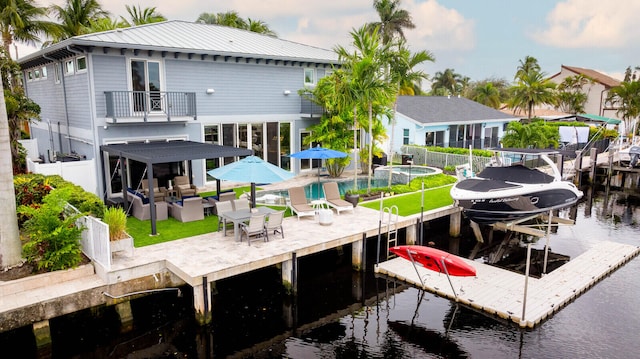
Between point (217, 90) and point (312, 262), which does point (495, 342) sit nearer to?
point (312, 262)

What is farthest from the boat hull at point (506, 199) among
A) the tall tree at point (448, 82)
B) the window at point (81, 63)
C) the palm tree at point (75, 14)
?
the tall tree at point (448, 82)

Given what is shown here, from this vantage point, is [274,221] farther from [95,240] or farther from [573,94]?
[573,94]

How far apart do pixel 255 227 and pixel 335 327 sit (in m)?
3.37

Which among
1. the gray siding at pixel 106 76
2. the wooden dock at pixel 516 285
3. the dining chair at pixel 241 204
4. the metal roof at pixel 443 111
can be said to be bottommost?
the wooden dock at pixel 516 285

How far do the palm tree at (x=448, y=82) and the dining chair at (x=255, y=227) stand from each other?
59913 mm

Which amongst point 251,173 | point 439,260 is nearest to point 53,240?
point 251,173

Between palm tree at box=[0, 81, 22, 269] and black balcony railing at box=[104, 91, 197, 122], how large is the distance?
243 inches

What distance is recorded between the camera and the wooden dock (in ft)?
36.4

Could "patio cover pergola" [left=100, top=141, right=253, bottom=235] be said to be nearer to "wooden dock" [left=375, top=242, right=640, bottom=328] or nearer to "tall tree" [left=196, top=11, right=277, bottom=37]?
"wooden dock" [left=375, top=242, right=640, bottom=328]

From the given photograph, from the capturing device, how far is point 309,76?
75.3 feet

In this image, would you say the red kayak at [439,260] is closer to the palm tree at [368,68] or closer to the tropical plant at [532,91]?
the palm tree at [368,68]

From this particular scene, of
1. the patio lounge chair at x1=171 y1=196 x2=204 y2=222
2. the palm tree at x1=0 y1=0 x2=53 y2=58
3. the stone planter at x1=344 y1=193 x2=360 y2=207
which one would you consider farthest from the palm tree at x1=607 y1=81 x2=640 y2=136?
the palm tree at x1=0 y1=0 x2=53 y2=58

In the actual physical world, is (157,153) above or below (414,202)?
above

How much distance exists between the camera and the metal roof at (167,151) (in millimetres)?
12956
